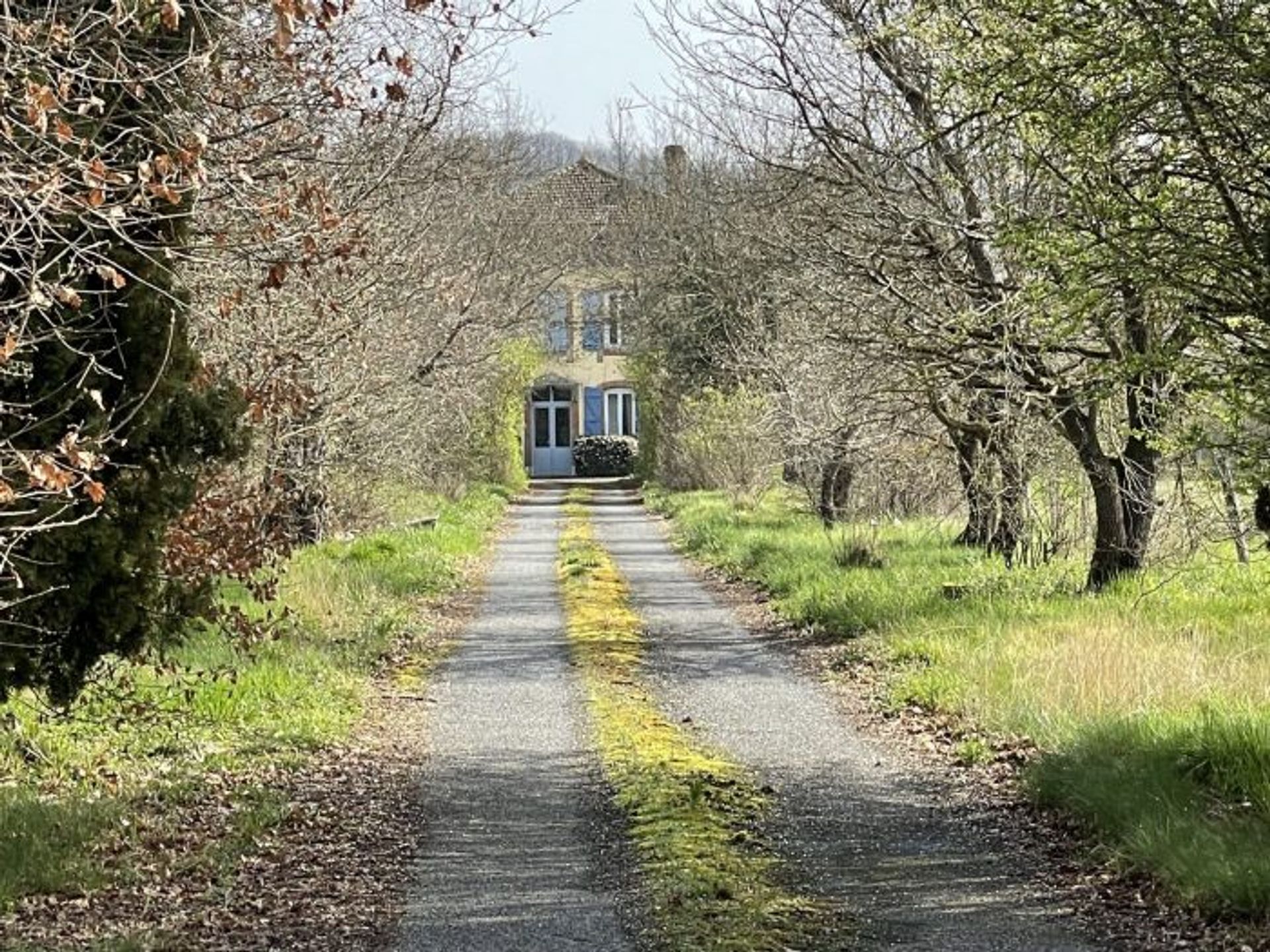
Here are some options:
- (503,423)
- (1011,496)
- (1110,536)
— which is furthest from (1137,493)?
(503,423)

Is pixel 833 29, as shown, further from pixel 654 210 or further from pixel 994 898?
pixel 654 210

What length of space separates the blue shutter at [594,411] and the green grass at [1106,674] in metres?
39.7

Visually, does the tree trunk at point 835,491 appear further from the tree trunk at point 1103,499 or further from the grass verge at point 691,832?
the grass verge at point 691,832

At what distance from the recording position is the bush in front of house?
60.4 meters

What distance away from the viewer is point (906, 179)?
53.7ft

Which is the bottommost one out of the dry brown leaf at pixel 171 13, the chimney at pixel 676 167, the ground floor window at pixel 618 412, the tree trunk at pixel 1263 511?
the tree trunk at pixel 1263 511

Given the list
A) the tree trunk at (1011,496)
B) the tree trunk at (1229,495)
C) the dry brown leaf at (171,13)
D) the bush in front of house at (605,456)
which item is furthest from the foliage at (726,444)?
the dry brown leaf at (171,13)

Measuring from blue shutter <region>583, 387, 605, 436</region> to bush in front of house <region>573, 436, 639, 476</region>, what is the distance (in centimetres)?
223

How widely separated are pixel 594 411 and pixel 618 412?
94 cm

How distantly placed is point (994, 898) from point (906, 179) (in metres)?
10.1

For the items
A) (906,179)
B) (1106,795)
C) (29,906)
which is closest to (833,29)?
(906,179)

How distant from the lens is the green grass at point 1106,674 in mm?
7984

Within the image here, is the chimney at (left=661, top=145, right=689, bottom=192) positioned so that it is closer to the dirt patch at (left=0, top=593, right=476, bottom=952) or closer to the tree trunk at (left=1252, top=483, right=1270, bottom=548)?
the tree trunk at (left=1252, top=483, right=1270, bottom=548)

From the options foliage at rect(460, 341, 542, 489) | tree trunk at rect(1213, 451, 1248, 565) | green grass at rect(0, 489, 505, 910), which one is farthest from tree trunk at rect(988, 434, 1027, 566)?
foliage at rect(460, 341, 542, 489)
